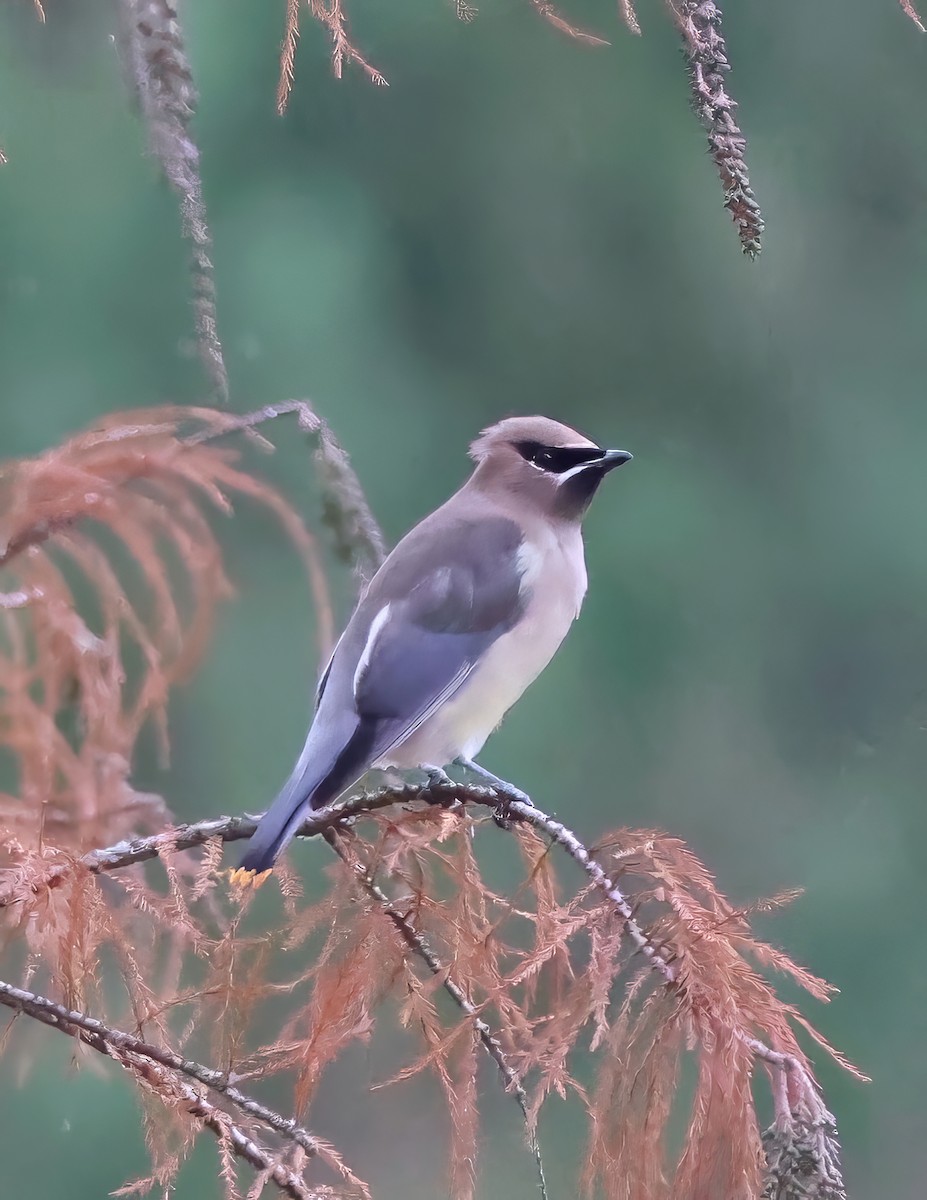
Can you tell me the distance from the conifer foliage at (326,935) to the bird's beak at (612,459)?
→ 256 millimetres

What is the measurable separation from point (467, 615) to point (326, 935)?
1.30ft

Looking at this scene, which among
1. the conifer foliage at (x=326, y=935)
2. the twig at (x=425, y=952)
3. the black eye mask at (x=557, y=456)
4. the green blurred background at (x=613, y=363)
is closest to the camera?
the conifer foliage at (x=326, y=935)

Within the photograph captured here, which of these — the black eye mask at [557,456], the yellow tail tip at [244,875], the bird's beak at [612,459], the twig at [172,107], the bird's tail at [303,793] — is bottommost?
the yellow tail tip at [244,875]

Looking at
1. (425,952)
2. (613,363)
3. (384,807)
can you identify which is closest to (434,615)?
(384,807)

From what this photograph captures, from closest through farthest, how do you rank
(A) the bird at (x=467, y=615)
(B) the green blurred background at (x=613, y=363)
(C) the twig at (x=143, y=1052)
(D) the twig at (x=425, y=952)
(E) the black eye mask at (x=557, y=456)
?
(C) the twig at (x=143, y=1052)
(D) the twig at (x=425, y=952)
(A) the bird at (x=467, y=615)
(E) the black eye mask at (x=557, y=456)
(B) the green blurred background at (x=613, y=363)

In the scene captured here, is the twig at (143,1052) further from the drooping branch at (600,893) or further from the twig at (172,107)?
the twig at (172,107)

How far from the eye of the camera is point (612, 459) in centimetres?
139

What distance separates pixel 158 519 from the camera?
1.16 metres

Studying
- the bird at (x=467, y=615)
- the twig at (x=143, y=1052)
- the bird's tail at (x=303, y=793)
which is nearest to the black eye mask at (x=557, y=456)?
the bird at (x=467, y=615)

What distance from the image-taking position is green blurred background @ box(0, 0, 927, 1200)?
1.83 m

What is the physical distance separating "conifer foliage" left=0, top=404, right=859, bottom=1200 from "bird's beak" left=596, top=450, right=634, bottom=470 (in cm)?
26

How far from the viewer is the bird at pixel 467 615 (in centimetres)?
129

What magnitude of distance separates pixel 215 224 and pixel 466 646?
871mm

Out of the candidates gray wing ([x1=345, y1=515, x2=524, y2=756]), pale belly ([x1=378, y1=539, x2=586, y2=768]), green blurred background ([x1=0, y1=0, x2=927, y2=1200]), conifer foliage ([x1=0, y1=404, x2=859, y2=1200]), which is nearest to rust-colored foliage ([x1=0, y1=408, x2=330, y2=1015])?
conifer foliage ([x1=0, y1=404, x2=859, y2=1200])
